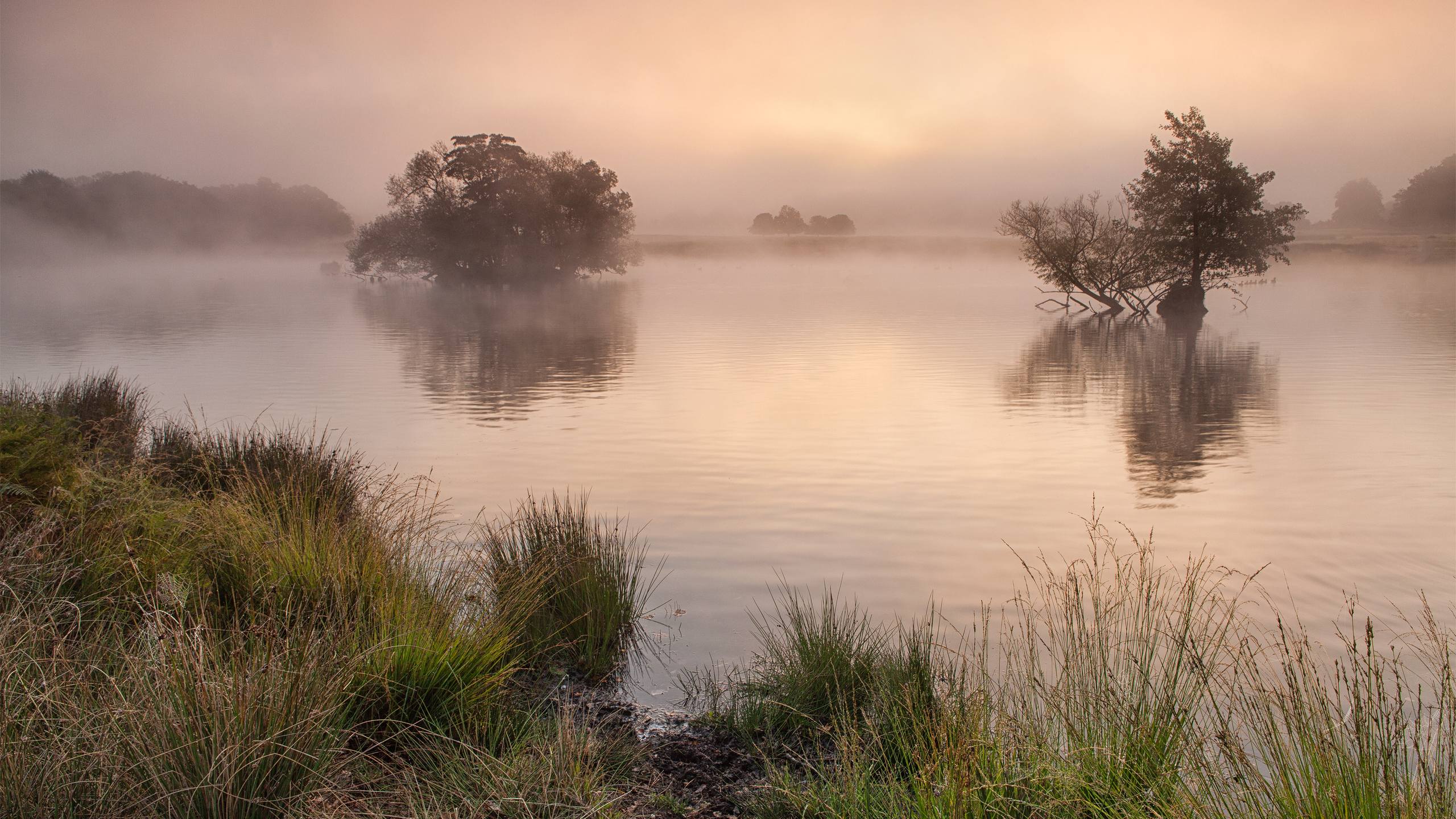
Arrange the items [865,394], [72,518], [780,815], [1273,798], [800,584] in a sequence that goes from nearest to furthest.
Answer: [1273,798], [780,815], [72,518], [800,584], [865,394]

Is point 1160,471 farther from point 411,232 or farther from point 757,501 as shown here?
point 411,232

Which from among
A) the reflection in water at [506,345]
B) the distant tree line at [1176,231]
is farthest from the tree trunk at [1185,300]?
the reflection in water at [506,345]

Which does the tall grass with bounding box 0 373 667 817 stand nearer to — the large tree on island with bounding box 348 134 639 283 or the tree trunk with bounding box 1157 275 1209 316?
the tree trunk with bounding box 1157 275 1209 316

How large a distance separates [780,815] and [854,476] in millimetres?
7880

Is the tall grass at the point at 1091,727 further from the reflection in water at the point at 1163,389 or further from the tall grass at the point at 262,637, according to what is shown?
the reflection in water at the point at 1163,389

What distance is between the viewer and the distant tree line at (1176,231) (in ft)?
119

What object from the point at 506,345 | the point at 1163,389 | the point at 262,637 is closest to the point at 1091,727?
the point at 262,637

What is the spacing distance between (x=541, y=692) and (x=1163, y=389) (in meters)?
17.4

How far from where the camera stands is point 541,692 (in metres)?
5.24

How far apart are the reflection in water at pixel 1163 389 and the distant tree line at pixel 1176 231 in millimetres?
5497

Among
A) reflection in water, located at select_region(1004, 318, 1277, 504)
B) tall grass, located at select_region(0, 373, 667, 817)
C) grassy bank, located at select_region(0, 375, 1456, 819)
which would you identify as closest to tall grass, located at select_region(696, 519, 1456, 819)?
grassy bank, located at select_region(0, 375, 1456, 819)

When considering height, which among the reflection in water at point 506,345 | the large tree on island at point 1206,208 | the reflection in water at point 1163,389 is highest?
the large tree on island at point 1206,208

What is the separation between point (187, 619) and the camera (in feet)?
14.6

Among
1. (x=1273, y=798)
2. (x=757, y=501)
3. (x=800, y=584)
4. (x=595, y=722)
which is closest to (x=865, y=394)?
(x=757, y=501)
